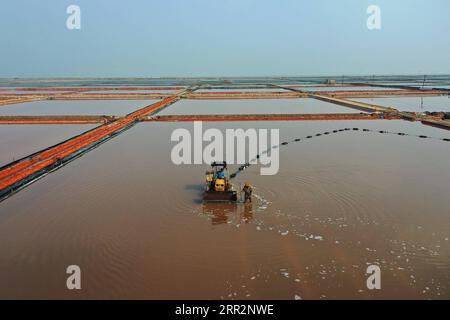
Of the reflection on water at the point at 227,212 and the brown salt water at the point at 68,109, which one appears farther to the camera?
the brown salt water at the point at 68,109

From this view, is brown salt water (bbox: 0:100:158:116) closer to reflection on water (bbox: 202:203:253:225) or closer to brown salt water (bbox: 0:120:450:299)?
brown salt water (bbox: 0:120:450:299)

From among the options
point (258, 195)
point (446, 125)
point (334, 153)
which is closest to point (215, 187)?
point (258, 195)

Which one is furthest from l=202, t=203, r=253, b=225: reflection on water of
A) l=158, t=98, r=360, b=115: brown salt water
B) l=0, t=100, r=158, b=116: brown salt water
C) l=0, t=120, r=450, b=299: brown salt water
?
l=0, t=100, r=158, b=116: brown salt water

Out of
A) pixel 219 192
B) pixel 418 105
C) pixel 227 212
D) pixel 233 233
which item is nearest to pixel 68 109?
pixel 219 192

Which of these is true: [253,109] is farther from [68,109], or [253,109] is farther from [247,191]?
[247,191]

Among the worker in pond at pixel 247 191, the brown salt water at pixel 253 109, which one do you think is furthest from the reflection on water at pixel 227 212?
the brown salt water at pixel 253 109

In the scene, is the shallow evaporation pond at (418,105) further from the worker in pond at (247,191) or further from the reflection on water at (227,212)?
the reflection on water at (227,212)

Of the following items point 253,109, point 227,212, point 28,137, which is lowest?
point 227,212
